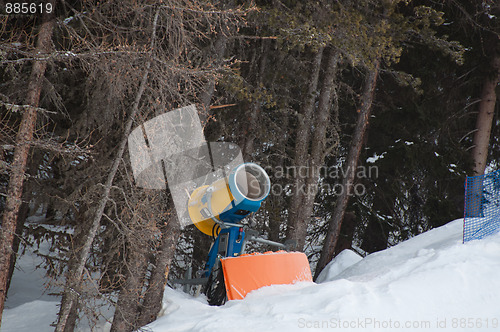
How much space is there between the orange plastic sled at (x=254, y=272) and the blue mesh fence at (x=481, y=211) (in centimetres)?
273

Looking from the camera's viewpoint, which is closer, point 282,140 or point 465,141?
point 282,140

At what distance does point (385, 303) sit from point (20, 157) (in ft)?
17.2

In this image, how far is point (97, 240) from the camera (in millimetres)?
7953

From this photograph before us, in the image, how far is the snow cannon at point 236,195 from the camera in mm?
5586

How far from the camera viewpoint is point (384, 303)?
16.3 feet

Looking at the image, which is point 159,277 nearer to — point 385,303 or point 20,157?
point 20,157

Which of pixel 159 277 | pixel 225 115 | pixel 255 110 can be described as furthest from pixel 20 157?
pixel 255 110

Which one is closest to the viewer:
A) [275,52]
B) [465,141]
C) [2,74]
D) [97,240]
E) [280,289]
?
[280,289]

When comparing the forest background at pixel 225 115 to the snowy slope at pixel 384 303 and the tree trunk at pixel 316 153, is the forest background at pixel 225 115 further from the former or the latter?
the snowy slope at pixel 384 303

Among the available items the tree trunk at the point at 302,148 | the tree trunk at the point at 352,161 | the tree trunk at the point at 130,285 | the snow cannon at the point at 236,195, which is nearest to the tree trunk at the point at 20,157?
the tree trunk at the point at 130,285

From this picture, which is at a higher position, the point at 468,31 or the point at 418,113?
the point at 468,31

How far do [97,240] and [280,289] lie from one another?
151 inches

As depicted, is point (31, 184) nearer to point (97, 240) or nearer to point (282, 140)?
point (97, 240)

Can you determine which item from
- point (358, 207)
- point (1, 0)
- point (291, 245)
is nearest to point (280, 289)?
point (291, 245)
